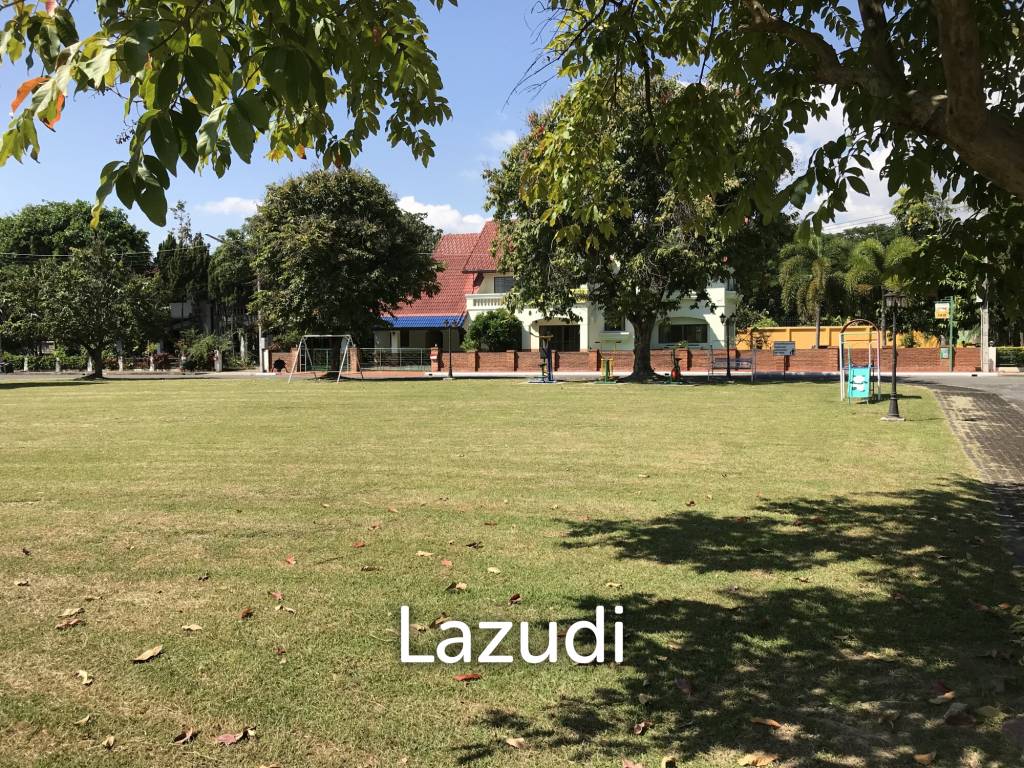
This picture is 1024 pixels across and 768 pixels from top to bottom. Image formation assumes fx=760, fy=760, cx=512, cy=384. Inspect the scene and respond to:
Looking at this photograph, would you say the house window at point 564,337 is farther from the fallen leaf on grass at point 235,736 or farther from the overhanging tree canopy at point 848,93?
the fallen leaf on grass at point 235,736

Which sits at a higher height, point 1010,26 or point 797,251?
point 797,251

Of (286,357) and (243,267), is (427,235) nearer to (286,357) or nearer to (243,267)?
(286,357)

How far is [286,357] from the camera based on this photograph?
182ft

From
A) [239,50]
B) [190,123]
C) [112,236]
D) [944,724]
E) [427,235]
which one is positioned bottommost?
[944,724]

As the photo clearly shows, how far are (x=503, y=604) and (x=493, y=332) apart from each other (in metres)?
46.3

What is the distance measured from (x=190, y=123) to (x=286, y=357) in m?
55.5

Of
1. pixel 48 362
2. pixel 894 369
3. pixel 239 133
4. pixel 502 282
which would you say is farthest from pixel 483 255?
pixel 239 133

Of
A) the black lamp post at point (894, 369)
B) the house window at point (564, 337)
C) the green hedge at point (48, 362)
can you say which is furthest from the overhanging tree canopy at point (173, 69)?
the green hedge at point (48, 362)

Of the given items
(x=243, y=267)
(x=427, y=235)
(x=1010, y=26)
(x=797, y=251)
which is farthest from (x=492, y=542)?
(x=243, y=267)

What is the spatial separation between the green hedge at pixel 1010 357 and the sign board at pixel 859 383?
2679cm

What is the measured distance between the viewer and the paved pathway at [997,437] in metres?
7.68

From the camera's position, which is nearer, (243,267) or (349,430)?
(349,430)

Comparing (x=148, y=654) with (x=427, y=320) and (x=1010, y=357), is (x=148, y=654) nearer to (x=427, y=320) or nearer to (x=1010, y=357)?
(x=1010, y=357)

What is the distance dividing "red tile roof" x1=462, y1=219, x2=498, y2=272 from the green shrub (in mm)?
5070
